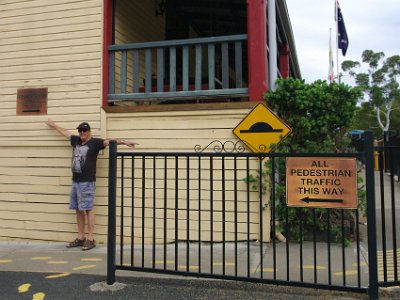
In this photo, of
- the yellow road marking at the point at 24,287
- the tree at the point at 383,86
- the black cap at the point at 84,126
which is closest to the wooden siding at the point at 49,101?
the black cap at the point at 84,126

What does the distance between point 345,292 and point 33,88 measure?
5519 mm

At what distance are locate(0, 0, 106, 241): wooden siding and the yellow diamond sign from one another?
2.31 metres

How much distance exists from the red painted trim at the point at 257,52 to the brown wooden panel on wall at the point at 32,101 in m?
3.35

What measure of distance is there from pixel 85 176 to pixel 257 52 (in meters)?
3.05

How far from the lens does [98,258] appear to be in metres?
5.44

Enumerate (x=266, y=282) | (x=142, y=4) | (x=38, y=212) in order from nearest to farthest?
(x=266, y=282) → (x=38, y=212) → (x=142, y=4)

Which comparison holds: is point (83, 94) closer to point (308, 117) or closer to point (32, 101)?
point (32, 101)

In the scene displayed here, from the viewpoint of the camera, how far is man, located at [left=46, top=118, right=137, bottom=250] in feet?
19.5

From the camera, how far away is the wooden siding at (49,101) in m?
6.52

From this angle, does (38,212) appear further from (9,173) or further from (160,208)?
(160,208)

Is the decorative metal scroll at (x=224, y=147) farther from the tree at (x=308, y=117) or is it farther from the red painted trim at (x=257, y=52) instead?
the red painted trim at (x=257, y=52)

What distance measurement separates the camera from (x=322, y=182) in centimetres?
369

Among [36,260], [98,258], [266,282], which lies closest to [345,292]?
[266,282]

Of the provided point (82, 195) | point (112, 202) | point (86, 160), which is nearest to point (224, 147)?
point (86, 160)
